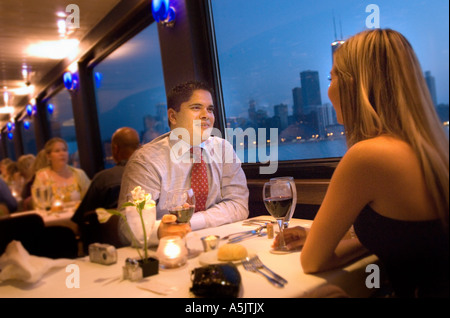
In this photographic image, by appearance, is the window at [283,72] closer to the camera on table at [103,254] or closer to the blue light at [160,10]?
the blue light at [160,10]

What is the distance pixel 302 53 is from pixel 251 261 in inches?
31.0

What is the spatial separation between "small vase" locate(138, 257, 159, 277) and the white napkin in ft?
0.79

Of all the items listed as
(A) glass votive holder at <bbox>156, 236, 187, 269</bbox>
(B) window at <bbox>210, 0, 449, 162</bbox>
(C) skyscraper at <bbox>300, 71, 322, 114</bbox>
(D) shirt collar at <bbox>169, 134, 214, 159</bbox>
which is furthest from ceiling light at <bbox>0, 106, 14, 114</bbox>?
(C) skyscraper at <bbox>300, 71, 322, 114</bbox>

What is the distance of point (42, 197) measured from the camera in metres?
1.20

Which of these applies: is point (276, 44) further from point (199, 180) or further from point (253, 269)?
point (253, 269)

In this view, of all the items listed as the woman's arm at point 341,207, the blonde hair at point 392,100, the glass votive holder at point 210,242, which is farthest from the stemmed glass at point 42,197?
the blonde hair at point 392,100

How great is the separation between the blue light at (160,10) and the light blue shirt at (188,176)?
0.64 m

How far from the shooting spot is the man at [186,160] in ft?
3.59

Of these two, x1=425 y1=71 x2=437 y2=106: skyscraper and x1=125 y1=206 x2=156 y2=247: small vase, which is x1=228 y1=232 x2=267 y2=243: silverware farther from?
x1=425 y1=71 x2=437 y2=106: skyscraper

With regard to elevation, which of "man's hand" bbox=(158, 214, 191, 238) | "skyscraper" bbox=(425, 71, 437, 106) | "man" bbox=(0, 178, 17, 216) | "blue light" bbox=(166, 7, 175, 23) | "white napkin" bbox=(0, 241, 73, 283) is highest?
"blue light" bbox=(166, 7, 175, 23)

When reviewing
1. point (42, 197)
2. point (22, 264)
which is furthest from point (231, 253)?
point (42, 197)

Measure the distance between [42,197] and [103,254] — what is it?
0.47 meters

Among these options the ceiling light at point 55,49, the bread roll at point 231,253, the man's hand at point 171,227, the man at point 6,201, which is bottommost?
the bread roll at point 231,253

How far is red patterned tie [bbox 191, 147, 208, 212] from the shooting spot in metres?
1.21
